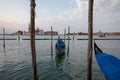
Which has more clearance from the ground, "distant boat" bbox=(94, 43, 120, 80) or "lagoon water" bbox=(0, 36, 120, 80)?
"distant boat" bbox=(94, 43, 120, 80)

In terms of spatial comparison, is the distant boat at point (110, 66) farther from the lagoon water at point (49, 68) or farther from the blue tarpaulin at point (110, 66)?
the lagoon water at point (49, 68)

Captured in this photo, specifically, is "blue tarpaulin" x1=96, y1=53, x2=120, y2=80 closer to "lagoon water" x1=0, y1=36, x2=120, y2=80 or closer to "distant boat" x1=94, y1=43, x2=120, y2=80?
"distant boat" x1=94, y1=43, x2=120, y2=80

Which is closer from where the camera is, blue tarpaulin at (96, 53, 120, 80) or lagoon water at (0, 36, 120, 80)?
blue tarpaulin at (96, 53, 120, 80)

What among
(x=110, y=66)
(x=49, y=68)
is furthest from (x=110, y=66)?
(x=49, y=68)

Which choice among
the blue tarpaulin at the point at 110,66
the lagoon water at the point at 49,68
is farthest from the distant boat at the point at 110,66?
the lagoon water at the point at 49,68

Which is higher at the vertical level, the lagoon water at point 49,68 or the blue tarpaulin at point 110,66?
the blue tarpaulin at point 110,66

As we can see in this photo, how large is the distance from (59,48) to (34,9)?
25.2m

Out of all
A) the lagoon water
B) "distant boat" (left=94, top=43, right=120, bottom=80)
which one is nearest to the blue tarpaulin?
"distant boat" (left=94, top=43, right=120, bottom=80)

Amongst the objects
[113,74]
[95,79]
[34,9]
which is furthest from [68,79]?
[34,9]

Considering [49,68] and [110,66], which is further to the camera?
[49,68]

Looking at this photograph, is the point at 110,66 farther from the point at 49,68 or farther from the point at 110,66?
the point at 49,68

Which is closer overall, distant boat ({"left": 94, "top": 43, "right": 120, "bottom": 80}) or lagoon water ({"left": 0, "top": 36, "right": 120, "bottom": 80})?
distant boat ({"left": 94, "top": 43, "right": 120, "bottom": 80})

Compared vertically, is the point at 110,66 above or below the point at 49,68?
above

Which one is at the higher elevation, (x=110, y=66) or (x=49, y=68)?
(x=110, y=66)
